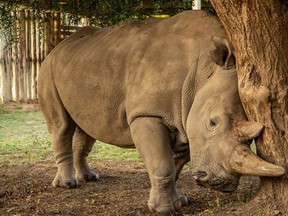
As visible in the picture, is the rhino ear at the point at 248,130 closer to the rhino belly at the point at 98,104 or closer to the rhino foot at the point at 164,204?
the rhino foot at the point at 164,204

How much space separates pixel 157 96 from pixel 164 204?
3.16ft

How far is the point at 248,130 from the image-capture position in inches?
187

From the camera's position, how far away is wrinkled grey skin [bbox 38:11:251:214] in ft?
16.8

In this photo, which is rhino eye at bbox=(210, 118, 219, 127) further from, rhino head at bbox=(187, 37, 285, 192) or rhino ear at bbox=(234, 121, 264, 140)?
rhino ear at bbox=(234, 121, 264, 140)

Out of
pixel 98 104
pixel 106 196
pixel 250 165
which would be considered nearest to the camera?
pixel 250 165

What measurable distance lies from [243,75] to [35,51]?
486 inches

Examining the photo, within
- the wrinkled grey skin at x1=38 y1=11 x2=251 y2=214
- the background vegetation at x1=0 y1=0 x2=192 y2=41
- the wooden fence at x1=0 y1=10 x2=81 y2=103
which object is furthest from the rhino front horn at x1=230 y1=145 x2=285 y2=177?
the wooden fence at x1=0 y1=10 x2=81 y2=103

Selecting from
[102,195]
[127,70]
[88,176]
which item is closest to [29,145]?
[88,176]

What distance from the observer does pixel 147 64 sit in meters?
6.01

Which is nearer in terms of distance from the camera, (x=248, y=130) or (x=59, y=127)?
(x=248, y=130)

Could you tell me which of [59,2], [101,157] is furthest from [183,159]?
[101,157]

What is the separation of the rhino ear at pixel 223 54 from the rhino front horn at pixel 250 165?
0.76 metres

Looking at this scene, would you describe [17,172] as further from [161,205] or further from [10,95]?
[10,95]

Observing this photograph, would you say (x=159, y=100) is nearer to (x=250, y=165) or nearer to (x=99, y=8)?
(x=99, y=8)
